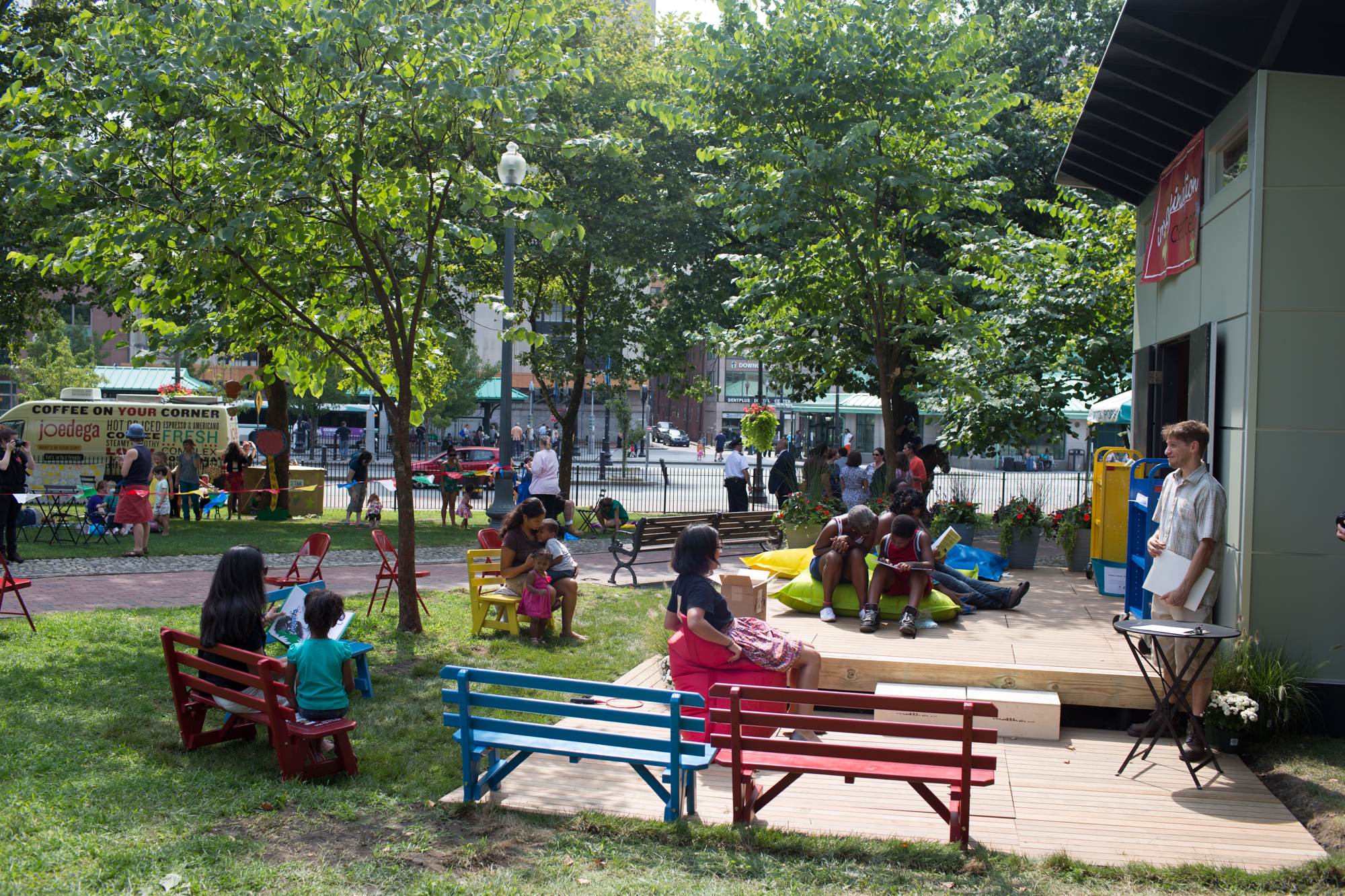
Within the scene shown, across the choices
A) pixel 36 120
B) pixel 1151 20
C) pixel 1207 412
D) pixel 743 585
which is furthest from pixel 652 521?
pixel 36 120

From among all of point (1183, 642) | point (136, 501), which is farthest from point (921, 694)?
point (136, 501)

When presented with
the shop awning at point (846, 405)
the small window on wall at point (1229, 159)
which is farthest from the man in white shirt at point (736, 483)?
the shop awning at point (846, 405)

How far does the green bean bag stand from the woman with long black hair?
4.77 meters

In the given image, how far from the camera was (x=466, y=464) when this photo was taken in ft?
91.3

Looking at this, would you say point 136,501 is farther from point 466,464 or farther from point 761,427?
point 466,464

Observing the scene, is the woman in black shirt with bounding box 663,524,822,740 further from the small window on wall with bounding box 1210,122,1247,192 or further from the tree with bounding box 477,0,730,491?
the tree with bounding box 477,0,730,491

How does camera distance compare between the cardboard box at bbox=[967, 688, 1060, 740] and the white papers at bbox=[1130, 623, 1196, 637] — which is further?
the cardboard box at bbox=[967, 688, 1060, 740]

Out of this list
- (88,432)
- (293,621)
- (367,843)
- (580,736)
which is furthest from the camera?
(88,432)

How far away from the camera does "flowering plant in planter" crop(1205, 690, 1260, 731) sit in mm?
5812

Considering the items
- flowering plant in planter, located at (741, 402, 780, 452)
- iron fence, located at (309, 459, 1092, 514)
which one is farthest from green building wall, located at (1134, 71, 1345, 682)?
flowering plant in planter, located at (741, 402, 780, 452)

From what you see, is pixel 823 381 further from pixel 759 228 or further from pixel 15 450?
pixel 15 450

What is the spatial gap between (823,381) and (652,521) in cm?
529

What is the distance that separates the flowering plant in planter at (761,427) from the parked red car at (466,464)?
5.75 meters

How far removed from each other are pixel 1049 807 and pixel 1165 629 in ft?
3.86
